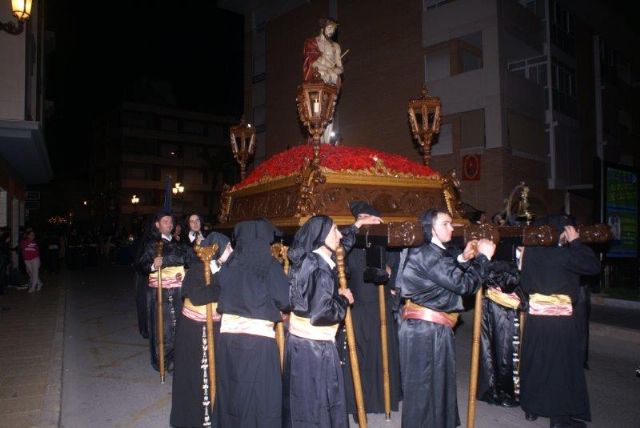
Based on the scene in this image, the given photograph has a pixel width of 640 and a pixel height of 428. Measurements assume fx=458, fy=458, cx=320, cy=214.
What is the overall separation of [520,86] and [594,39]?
7.87 m

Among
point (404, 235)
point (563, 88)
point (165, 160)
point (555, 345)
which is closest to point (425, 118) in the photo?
point (555, 345)

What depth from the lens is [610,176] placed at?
10602 millimetres

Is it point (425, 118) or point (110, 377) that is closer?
point (110, 377)

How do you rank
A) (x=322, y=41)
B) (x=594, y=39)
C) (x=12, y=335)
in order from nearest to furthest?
(x=322, y=41)
(x=12, y=335)
(x=594, y=39)

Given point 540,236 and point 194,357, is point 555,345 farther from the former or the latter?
point 194,357

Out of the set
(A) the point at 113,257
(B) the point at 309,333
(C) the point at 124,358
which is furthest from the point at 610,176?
(A) the point at 113,257

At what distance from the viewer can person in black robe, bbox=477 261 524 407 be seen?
481 centimetres

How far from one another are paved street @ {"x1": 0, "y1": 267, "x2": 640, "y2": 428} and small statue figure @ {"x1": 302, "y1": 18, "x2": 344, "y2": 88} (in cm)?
442

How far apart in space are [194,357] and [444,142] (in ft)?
48.6

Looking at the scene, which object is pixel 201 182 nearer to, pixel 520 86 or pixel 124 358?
pixel 520 86

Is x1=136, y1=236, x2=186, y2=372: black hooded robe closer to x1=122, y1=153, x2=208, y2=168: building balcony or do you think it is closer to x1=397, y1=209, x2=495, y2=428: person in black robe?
x1=397, y1=209, x2=495, y2=428: person in black robe

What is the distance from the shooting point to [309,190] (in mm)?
5082

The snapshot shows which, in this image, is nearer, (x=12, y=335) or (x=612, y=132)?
(x=12, y=335)

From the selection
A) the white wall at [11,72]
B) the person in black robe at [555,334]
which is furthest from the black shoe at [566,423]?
the white wall at [11,72]
